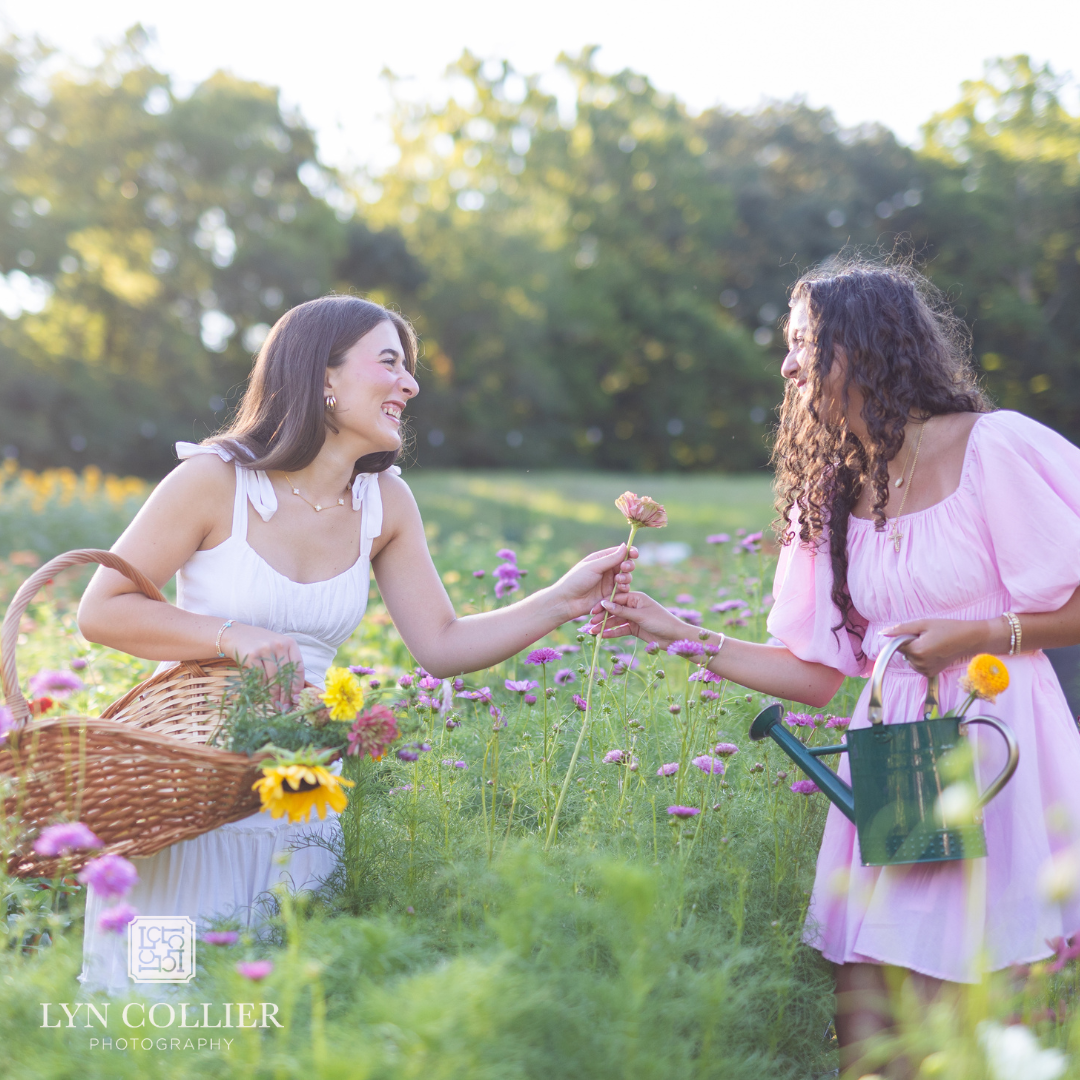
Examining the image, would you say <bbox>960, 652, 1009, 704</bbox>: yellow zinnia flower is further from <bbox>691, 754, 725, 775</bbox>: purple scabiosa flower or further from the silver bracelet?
the silver bracelet

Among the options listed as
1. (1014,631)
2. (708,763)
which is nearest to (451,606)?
(708,763)

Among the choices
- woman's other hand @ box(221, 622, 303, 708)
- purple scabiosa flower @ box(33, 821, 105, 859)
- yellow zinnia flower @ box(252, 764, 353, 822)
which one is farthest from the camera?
woman's other hand @ box(221, 622, 303, 708)

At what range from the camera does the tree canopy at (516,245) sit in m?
18.9

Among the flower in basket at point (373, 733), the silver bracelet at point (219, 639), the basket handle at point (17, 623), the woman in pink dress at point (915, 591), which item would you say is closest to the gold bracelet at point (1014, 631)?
the woman in pink dress at point (915, 591)

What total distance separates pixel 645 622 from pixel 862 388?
699mm

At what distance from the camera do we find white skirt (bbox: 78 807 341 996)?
1938 mm

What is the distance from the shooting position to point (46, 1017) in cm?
130

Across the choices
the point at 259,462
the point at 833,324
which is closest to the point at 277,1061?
the point at 259,462

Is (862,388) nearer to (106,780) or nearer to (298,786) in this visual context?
(298,786)

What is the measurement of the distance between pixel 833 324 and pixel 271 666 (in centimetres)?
133

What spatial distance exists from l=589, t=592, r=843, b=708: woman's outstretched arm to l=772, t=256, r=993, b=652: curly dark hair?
0.45 ft

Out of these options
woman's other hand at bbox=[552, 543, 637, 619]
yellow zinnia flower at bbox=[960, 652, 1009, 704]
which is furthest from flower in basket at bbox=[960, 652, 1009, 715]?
A: woman's other hand at bbox=[552, 543, 637, 619]

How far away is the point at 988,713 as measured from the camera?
1.87 metres

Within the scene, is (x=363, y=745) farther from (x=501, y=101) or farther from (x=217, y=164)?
(x=501, y=101)
